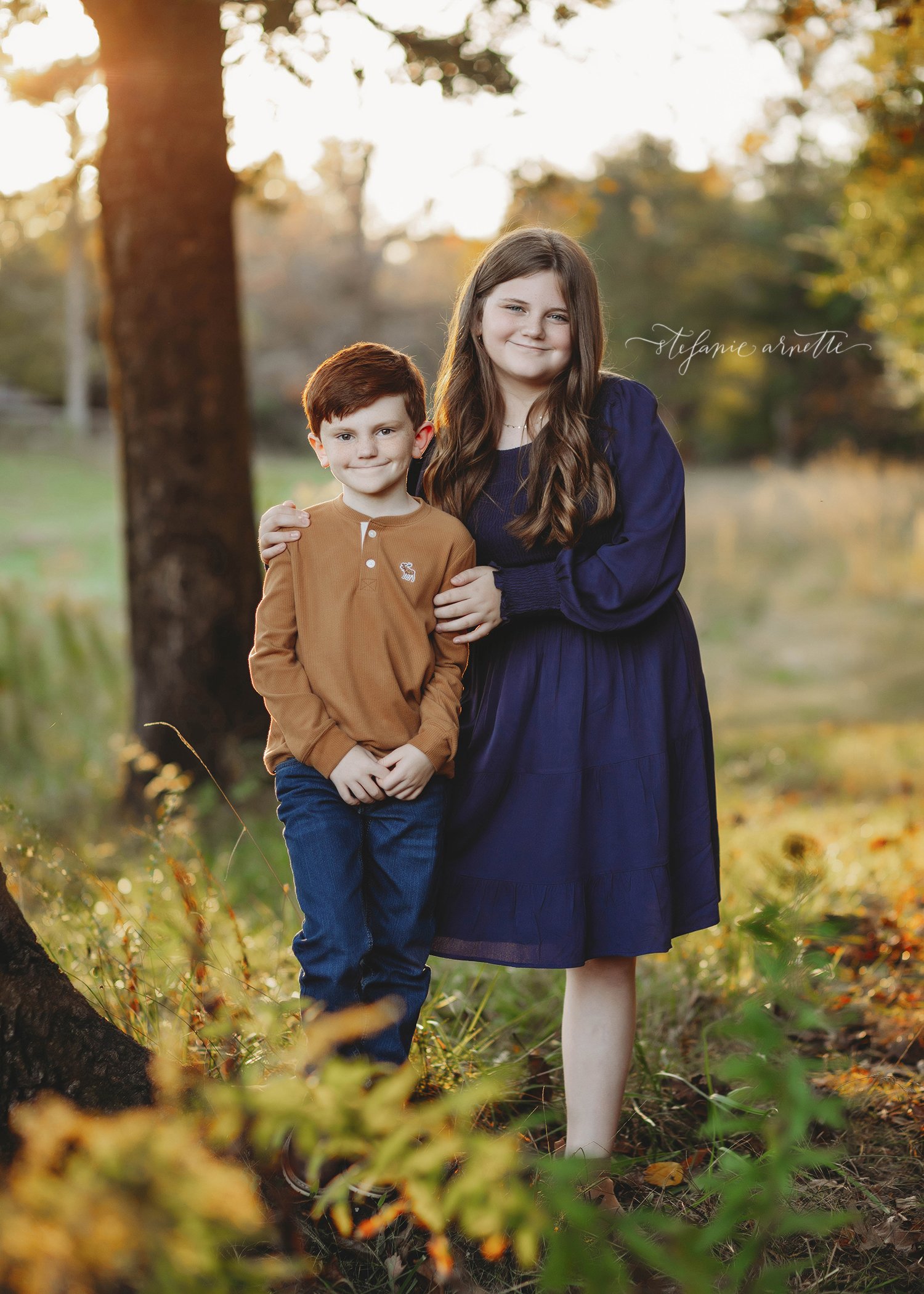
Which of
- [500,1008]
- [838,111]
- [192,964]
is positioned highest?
[838,111]

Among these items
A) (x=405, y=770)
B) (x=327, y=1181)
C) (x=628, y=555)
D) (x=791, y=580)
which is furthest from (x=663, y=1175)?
(x=791, y=580)

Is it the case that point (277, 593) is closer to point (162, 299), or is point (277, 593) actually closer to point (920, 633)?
point (162, 299)

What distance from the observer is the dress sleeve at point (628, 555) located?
218 centimetres

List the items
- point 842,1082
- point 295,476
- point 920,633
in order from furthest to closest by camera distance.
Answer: point 295,476
point 920,633
point 842,1082

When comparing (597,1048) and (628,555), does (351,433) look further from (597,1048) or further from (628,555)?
(597,1048)

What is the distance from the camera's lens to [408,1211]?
1.97 meters

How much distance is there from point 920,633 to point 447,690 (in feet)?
34.2

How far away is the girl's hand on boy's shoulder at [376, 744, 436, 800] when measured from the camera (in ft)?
6.70

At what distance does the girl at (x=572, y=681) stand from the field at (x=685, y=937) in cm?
23

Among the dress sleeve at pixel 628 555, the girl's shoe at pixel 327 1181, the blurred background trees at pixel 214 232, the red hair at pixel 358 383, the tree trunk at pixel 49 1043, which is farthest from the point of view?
the blurred background trees at pixel 214 232

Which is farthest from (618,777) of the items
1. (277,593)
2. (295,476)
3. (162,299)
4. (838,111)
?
(295,476)

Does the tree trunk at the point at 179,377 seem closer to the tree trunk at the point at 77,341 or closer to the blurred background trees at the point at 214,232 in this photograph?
the blurred background trees at the point at 214,232

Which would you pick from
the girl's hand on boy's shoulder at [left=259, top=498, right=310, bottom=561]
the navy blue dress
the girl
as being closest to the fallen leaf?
the girl

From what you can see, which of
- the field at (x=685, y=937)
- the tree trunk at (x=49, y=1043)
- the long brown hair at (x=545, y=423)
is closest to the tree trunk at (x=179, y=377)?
the field at (x=685, y=937)
